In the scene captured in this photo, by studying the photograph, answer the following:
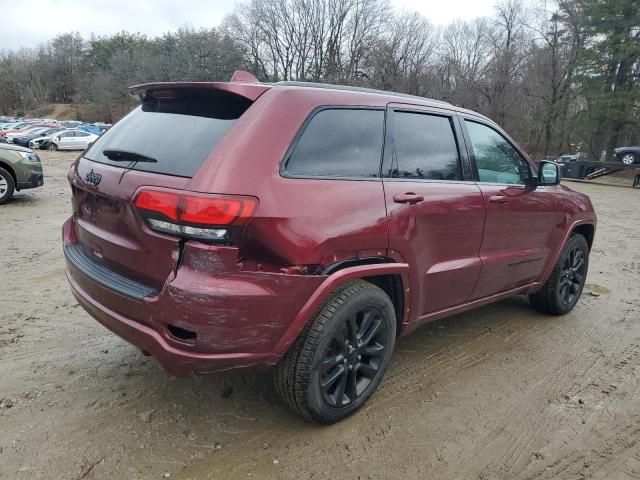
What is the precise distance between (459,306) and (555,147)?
4118 cm

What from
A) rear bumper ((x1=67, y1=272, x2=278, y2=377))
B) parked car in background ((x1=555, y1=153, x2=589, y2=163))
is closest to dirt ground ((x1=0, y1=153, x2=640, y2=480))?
rear bumper ((x1=67, y1=272, x2=278, y2=377))

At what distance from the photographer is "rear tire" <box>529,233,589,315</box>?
4.37 m

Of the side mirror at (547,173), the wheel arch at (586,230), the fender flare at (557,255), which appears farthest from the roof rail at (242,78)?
the wheel arch at (586,230)

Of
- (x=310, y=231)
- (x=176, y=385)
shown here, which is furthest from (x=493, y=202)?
(x=176, y=385)

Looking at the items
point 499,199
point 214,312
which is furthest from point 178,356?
point 499,199

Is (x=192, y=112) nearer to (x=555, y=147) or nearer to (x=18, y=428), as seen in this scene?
(x=18, y=428)

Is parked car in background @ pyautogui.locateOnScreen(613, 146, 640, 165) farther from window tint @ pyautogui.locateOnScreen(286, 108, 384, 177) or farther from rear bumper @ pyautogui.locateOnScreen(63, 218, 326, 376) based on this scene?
rear bumper @ pyautogui.locateOnScreen(63, 218, 326, 376)

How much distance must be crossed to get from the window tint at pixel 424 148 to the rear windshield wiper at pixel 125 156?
131 cm

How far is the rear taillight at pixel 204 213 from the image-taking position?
209cm

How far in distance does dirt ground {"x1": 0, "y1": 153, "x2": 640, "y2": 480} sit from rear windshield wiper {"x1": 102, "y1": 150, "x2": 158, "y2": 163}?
1.15m

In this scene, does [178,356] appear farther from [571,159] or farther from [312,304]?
[571,159]

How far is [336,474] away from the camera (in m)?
2.33

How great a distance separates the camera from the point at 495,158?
366cm

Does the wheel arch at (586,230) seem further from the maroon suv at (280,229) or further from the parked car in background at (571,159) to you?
the parked car in background at (571,159)
